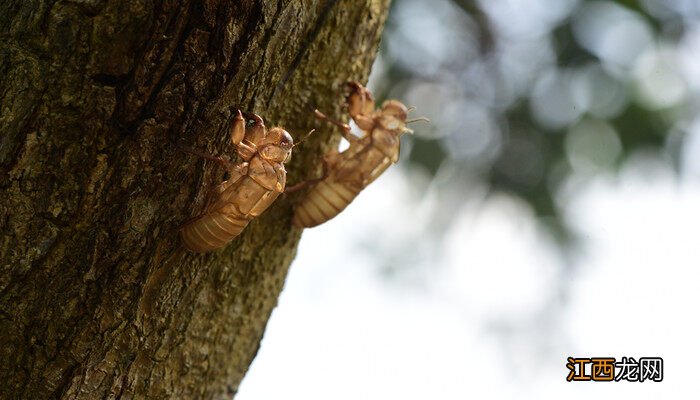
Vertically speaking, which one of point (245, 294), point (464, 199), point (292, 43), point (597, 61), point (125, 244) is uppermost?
point (597, 61)

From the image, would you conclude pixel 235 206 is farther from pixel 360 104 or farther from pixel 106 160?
pixel 360 104

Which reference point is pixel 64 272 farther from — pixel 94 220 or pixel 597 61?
pixel 597 61

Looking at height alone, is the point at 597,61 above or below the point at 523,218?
above

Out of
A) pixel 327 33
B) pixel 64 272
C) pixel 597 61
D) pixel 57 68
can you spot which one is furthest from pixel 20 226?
pixel 597 61

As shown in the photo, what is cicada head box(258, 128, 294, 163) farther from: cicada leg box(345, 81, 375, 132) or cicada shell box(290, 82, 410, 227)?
cicada leg box(345, 81, 375, 132)

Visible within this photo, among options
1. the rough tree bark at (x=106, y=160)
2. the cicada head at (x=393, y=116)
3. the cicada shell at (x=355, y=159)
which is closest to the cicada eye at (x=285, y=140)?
the rough tree bark at (x=106, y=160)

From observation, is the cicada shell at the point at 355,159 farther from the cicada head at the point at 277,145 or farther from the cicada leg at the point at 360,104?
the cicada head at the point at 277,145

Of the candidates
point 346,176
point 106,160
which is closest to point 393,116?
point 346,176
